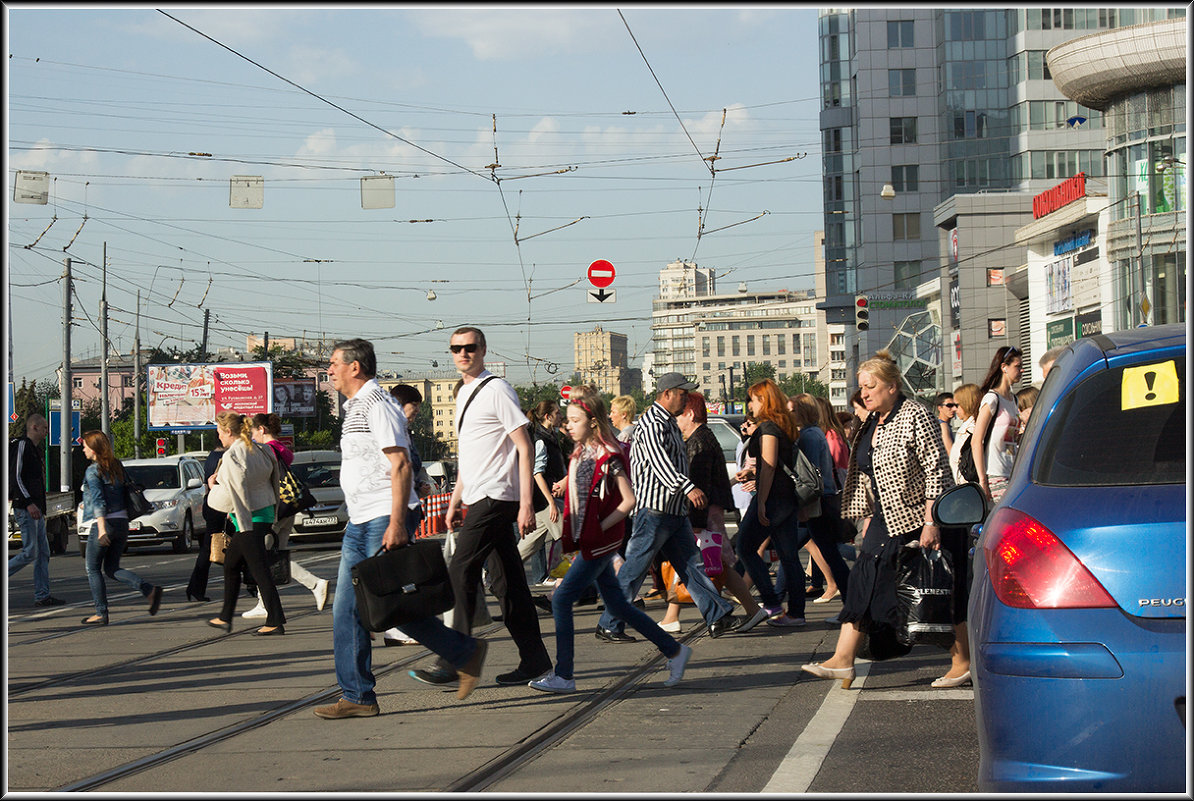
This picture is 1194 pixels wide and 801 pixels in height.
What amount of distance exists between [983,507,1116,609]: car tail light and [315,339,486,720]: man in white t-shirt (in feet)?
11.0

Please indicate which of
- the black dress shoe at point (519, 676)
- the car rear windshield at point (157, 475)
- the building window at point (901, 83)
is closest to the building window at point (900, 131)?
the building window at point (901, 83)

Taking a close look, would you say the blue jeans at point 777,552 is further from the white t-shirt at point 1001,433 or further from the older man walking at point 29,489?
the older man walking at point 29,489

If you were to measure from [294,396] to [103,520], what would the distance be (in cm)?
6491

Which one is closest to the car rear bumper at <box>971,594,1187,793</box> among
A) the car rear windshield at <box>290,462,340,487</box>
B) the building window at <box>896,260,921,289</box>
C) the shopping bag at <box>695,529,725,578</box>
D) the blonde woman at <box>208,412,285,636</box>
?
the shopping bag at <box>695,529,725,578</box>

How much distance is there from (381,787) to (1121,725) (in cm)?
283

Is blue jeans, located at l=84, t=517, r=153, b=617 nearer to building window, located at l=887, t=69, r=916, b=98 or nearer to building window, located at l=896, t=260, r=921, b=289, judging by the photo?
building window, located at l=896, t=260, r=921, b=289

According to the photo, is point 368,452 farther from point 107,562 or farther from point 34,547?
point 34,547

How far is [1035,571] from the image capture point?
12.8ft

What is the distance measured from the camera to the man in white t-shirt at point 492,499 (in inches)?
278

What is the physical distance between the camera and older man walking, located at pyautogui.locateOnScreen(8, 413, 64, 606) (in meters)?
12.8

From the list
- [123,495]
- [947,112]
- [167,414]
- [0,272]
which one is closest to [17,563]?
[123,495]

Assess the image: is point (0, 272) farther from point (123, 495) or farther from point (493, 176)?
point (493, 176)

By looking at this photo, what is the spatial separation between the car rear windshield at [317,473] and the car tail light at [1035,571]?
2141 cm

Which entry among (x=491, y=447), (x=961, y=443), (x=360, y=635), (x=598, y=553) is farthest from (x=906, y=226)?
(x=360, y=635)
